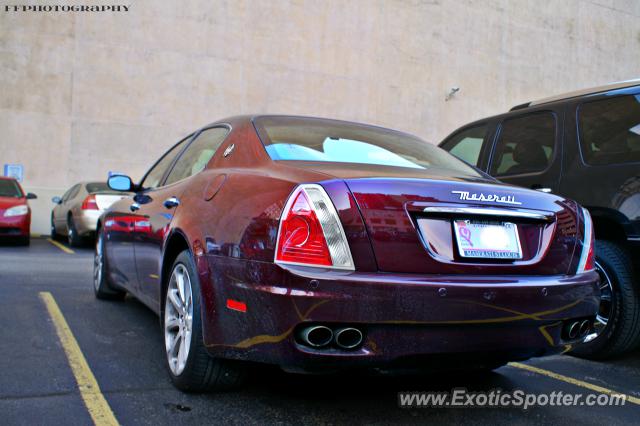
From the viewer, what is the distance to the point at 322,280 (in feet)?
7.57

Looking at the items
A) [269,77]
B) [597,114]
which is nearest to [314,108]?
[269,77]

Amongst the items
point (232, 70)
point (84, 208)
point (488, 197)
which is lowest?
point (84, 208)

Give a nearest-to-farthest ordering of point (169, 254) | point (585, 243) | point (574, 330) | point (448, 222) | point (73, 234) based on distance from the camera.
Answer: point (448, 222) < point (574, 330) < point (585, 243) < point (169, 254) < point (73, 234)

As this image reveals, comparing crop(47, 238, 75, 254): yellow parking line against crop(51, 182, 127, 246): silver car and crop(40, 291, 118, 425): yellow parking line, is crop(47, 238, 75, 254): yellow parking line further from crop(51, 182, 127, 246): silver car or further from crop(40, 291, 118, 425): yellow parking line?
crop(40, 291, 118, 425): yellow parking line

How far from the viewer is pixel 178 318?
3.22 metres

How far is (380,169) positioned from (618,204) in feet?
6.32

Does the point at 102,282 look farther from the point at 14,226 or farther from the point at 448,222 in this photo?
the point at 14,226

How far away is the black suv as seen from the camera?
3951mm

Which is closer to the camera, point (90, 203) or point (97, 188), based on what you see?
point (90, 203)

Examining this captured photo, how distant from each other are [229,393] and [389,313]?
1172 mm

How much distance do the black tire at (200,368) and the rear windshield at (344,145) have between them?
0.76 meters

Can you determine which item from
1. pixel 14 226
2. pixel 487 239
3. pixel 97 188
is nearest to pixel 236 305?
pixel 487 239

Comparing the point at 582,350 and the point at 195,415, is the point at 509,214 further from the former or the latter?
the point at 582,350

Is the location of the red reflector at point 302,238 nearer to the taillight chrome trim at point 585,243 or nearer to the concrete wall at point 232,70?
the taillight chrome trim at point 585,243
